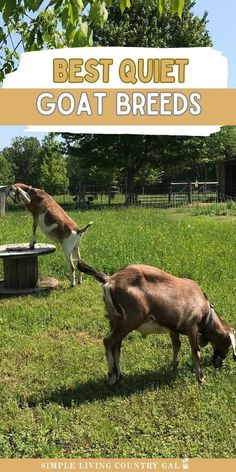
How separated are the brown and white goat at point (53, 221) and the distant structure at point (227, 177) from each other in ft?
87.6

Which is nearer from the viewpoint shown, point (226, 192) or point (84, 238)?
point (84, 238)

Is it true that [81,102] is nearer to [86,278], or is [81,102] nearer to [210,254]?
[86,278]

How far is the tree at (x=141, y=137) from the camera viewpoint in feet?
96.2

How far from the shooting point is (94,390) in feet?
15.7

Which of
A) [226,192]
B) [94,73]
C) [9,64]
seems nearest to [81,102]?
[94,73]

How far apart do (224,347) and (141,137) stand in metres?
26.3

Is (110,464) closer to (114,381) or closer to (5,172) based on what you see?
(114,381)

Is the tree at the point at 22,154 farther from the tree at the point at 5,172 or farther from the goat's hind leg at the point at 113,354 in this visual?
the goat's hind leg at the point at 113,354

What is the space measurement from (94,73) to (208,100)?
0.85 metres

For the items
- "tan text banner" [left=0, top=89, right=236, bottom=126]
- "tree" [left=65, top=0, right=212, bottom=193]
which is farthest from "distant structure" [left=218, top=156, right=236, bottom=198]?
"tan text banner" [left=0, top=89, right=236, bottom=126]

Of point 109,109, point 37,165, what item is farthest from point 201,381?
point 37,165

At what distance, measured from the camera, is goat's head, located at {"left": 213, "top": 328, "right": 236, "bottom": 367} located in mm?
5098

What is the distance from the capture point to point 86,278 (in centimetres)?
913

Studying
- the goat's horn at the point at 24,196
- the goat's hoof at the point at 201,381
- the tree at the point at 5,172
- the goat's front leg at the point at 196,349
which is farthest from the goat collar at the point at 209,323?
the tree at the point at 5,172
